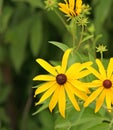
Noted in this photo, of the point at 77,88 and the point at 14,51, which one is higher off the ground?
the point at 14,51

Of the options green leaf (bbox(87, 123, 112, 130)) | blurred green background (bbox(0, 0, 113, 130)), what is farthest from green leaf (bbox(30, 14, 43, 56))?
green leaf (bbox(87, 123, 112, 130))

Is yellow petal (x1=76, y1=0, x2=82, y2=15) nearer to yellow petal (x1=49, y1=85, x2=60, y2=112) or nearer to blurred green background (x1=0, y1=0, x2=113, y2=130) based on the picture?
yellow petal (x1=49, y1=85, x2=60, y2=112)

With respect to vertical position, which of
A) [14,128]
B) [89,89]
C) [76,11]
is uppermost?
[76,11]

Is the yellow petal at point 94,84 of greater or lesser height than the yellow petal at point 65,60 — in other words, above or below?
below

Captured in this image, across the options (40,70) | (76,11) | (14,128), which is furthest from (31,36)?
(76,11)

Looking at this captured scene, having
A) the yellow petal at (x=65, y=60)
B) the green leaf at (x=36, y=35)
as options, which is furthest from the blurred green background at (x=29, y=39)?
the yellow petal at (x=65, y=60)

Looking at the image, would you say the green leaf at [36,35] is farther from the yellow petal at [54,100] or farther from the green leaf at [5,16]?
the yellow petal at [54,100]

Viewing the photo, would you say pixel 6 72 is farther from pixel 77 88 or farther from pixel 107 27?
pixel 77 88
